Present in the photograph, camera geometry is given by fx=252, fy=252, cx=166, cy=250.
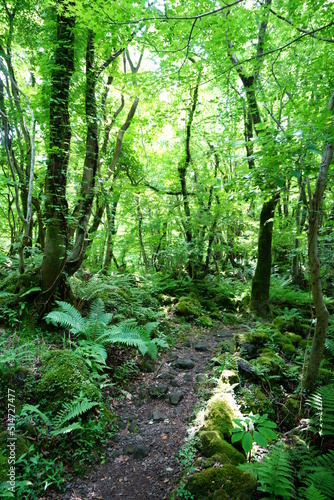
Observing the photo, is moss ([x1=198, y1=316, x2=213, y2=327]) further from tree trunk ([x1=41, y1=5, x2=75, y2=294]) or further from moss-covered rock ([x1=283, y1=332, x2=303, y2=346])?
tree trunk ([x1=41, y1=5, x2=75, y2=294])

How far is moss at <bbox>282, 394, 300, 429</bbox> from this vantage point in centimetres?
354

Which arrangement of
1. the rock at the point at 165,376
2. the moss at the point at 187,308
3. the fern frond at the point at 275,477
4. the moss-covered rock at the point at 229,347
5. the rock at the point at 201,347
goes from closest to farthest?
the fern frond at the point at 275,477, the rock at the point at 165,376, the moss-covered rock at the point at 229,347, the rock at the point at 201,347, the moss at the point at 187,308

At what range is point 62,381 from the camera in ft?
11.0

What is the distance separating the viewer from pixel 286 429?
11.6ft

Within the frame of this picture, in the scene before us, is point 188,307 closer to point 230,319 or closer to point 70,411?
point 230,319

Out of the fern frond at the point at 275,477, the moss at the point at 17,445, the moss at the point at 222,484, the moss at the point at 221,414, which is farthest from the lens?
the moss at the point at 221,414

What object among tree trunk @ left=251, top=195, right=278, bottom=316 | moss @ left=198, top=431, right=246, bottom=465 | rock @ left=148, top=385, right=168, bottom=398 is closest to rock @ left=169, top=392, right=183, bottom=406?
rock @ left=148, top=385, right=168, bottom=398

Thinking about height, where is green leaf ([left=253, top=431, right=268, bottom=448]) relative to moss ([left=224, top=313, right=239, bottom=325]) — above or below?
above

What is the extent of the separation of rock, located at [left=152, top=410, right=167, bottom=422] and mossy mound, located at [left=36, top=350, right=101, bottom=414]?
90cm

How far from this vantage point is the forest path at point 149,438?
265cm

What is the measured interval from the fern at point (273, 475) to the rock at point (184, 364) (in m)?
2.63

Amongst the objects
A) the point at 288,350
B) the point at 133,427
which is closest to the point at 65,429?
the point at 133,427

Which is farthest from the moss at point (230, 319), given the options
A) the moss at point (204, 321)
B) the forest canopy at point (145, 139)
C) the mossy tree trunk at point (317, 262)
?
the mossy tree trunk at point (317, 262)

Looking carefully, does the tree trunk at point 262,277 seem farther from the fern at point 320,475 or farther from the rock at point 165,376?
the fern at point 320,475
